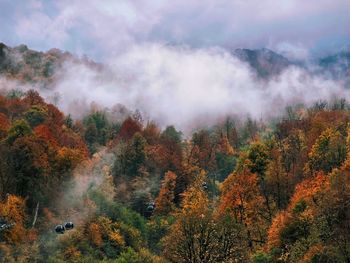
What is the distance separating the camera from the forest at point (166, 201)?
55156 millimetres

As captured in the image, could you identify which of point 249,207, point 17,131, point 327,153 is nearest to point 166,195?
point 249,207

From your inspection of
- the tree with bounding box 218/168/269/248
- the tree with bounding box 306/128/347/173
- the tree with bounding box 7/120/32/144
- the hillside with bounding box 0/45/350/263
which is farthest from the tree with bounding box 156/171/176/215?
the tree with bounding box 7/120/32/144

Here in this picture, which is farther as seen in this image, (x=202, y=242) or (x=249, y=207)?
(x=249, y=207)

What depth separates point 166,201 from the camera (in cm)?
9306

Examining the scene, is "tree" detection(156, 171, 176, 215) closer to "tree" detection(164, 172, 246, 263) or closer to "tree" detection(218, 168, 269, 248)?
"tree" detection(218, 168, 269, 248)

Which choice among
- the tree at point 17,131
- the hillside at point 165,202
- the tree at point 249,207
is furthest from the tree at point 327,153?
the tree at point 17,131

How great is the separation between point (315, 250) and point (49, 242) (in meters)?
35.5

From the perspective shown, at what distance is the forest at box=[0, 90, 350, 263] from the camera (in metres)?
55.2

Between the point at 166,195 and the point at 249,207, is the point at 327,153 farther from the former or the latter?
Answer: the point at 166,195

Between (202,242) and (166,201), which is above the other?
(166,201)

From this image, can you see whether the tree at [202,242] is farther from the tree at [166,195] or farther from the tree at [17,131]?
the tree at [166,195]

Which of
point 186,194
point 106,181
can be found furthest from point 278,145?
point 106,181

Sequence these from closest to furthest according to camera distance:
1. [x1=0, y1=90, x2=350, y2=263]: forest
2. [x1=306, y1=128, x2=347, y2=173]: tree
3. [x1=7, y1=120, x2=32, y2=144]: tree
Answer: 1. [x1=0, y1=90, x2=350, y2=263]: forest
2. [x1=306, y1=128, x2=347, y2=173]: tree
3. [x1=7, y1=120, x2=32, y2=144]: tree

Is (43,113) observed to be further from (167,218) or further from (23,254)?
(23,254)
